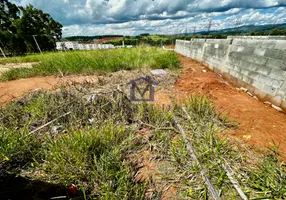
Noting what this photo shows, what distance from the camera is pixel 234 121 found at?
86.6 inches

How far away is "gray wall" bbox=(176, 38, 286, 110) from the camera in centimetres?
253

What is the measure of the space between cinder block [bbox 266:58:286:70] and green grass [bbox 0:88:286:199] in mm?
1606

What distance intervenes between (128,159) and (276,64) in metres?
3.33

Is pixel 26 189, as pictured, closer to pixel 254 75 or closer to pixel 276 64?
pixel 276 64

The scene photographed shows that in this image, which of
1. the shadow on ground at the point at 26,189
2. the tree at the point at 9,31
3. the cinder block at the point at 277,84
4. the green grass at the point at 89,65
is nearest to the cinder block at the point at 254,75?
the cinder block at the point at 277,84

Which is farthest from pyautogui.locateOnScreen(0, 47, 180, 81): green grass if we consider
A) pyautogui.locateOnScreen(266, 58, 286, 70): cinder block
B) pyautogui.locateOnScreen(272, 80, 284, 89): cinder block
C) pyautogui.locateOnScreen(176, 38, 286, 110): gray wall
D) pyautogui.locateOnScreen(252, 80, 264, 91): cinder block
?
pyautogui.locateOnScreen(272, 80, 284, 89): cinder block

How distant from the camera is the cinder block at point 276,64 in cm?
247

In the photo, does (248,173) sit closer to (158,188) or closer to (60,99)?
(158,188)

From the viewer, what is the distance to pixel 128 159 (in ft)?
5.14

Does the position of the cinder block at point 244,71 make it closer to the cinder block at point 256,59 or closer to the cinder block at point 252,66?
the cinder block at point 252,66

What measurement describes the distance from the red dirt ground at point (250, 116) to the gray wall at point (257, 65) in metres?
0.29

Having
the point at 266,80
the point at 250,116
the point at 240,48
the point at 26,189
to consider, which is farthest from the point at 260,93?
the point at 26,189

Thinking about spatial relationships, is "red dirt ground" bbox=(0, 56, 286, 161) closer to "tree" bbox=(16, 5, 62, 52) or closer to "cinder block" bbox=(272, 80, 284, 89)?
"cinder block" bbox=(272, 80, 284, 89)

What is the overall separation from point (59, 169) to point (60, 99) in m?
1.48
